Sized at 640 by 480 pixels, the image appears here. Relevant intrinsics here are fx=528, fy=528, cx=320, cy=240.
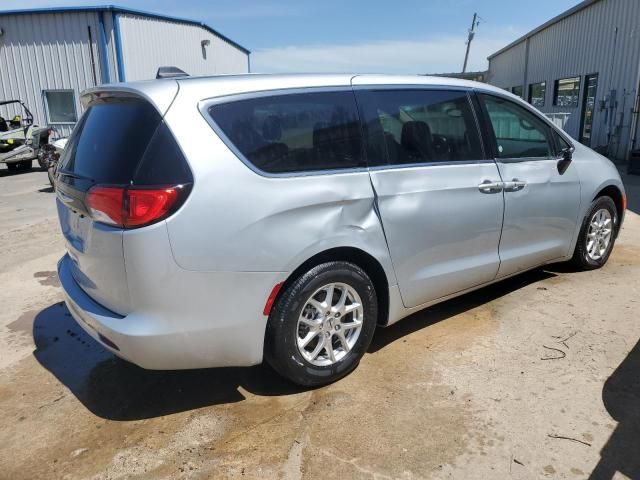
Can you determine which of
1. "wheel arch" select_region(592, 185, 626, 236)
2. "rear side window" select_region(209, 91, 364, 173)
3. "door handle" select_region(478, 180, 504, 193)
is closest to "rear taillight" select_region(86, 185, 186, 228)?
"rear side window" select_region(209, 91, 364, 173)

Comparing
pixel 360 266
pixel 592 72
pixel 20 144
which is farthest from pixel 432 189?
pixel 592 72

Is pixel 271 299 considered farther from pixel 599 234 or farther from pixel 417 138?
pixel 599 234

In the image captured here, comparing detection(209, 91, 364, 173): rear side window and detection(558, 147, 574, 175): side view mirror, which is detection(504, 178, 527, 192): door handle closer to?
detection(558, 147, 574, 175): side view mirror

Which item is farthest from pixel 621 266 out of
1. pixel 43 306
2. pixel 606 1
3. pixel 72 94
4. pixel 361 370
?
pixel 72 94

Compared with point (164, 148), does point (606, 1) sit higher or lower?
higher

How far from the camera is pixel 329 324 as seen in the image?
121 inches

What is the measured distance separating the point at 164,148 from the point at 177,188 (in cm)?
21

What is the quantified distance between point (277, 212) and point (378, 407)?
123cm

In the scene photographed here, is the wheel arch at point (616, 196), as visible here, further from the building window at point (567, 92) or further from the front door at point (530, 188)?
the building window at point (567, 92)

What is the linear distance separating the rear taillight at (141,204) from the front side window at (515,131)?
8.17ft

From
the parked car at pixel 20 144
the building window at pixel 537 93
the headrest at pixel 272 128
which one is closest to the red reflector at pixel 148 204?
the headrest at pixel 272 128

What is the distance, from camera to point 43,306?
453 centimetres

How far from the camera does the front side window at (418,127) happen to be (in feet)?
10.6

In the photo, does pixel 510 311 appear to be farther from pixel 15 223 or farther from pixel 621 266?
pixel 15 223
